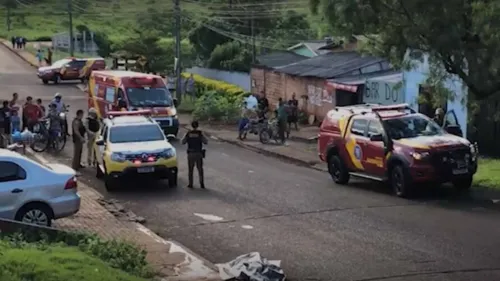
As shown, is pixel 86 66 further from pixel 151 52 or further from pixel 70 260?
pixel 70 260

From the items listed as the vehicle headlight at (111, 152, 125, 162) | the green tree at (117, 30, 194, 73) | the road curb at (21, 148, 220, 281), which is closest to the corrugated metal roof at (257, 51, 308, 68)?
the green tree at (117, 30, 194, 73)

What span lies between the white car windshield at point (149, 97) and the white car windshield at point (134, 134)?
32.6 feet

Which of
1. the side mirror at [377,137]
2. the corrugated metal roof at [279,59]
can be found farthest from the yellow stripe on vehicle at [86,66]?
the side mirror at [377,137]

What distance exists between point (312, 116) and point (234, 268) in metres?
27.5

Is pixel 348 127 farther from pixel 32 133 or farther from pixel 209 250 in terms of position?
pixel 32 133

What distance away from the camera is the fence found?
5170cm

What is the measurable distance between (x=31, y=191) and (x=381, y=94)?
2215 cm

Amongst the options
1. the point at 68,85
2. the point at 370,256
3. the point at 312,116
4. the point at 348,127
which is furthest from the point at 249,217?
the point at 68,85

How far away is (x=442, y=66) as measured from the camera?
22.0m

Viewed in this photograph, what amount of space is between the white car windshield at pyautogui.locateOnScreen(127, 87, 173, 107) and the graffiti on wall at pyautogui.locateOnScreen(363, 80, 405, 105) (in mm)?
8057

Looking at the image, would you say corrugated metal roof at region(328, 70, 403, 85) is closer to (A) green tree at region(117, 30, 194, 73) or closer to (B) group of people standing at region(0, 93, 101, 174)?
(B) group of people standing at region(0, 93, 101, 174)

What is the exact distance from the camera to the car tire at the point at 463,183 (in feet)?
67.5

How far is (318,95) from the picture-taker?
130 ft

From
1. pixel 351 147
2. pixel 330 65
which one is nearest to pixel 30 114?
pixel 351 147
